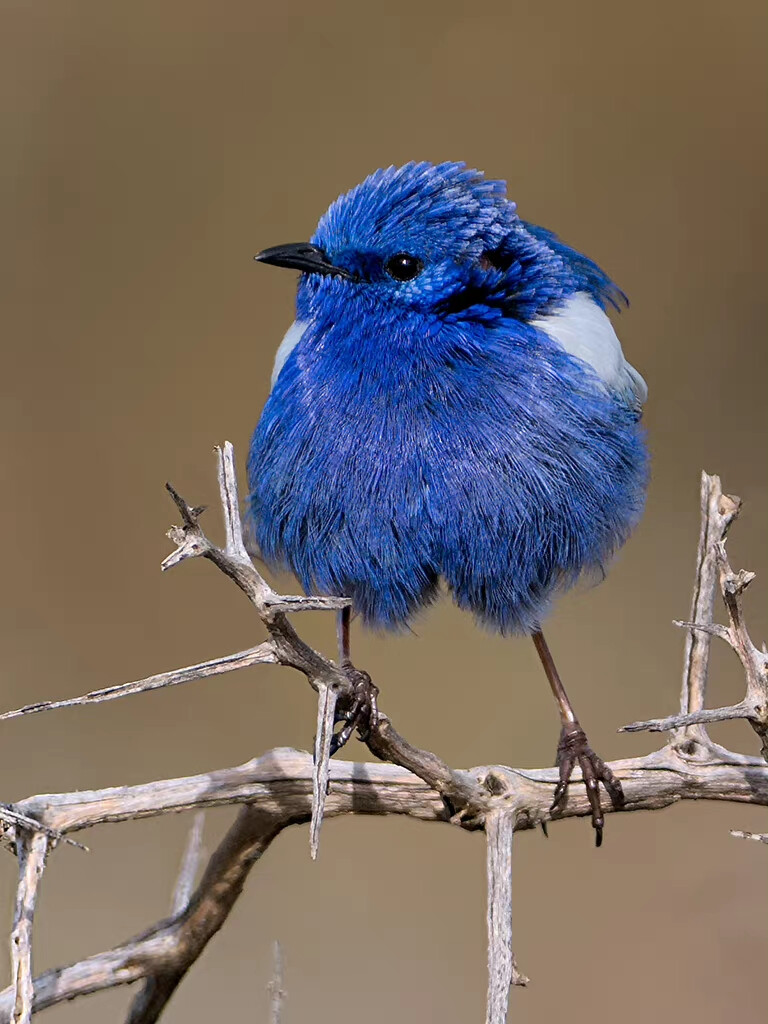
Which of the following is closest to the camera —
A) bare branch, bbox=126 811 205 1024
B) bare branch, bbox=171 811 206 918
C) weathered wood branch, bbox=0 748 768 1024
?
weathered wood branch, bbox=0 748 768 1024

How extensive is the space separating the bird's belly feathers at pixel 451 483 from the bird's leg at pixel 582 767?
348 millimetres

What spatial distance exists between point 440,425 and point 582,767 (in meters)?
0.99

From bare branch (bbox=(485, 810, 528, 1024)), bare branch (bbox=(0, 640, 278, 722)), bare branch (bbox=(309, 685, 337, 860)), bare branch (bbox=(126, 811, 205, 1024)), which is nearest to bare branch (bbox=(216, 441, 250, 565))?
bare branch (bbox=(0, 640, 278, 722))

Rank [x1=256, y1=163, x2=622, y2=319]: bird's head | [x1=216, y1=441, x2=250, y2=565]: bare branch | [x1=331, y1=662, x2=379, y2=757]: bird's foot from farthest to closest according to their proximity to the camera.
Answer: [x1=256, y1=163, x2=622, y2=319]: bird's head, [x1=331, y1=662, x2=379, y2=757]: bird's foot, [x1=216, y1=441, x2=250, y2=565]: bare branch

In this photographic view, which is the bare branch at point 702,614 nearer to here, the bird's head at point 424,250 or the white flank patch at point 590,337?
the white flank patch at point 590,337

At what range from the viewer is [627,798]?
11.1 feet

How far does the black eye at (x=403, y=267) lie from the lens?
392cm

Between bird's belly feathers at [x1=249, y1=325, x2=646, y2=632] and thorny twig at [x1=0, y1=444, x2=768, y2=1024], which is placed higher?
bird's belly feathers at [x1=249, y1=325, x2=646, y2=632]

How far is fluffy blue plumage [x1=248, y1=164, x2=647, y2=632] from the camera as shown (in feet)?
12.2

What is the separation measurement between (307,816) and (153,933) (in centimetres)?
45

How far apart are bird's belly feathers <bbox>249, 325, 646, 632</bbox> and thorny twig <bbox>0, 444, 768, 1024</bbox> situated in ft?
1.54

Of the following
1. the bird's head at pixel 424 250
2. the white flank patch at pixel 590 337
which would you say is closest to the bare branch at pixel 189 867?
the bird's head at pixel 424 250

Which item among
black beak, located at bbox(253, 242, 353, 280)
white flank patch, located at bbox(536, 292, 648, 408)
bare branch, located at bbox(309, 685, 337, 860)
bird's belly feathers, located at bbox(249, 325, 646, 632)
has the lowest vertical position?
bare branch, located at bbox(309, 685, 337, 860)

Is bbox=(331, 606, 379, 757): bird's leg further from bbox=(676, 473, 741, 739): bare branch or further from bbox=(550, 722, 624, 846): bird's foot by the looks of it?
bbox=(676, 473, 741, 739): bare branch
